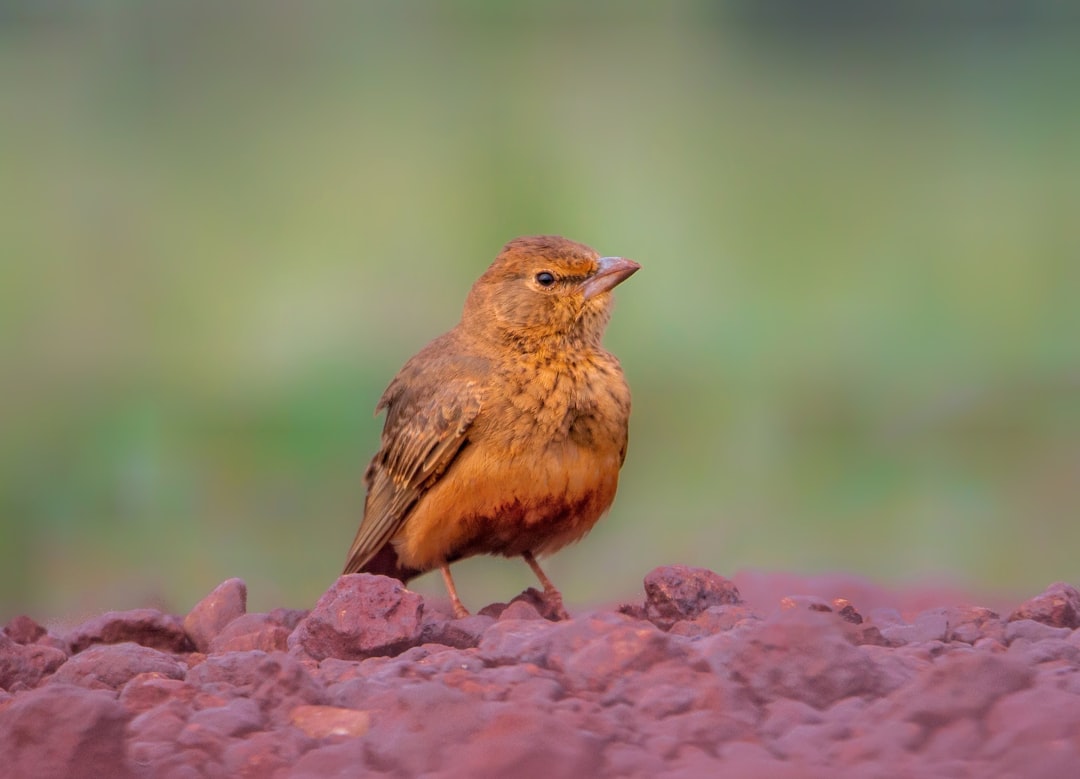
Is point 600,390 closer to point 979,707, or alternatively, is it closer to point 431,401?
point 431,401

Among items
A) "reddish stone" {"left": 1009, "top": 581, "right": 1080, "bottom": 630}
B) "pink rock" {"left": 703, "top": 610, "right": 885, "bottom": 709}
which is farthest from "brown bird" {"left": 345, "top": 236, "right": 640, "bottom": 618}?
"pink rock" {"left": 703, "top": 610, "right": 885, "bottom": 709}

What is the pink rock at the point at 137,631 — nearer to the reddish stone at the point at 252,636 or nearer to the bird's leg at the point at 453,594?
the reddish stone at the point at 252,636

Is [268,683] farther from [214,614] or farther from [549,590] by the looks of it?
[549,590]

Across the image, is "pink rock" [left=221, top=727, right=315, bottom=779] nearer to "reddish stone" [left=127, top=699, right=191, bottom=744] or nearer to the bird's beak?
"reddish stone" [left=127, top=699, right=191, bottom=744]

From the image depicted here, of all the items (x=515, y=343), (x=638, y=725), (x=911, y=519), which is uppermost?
(x=515, y=343)

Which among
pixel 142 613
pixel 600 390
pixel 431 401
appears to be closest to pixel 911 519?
pixel 600 390

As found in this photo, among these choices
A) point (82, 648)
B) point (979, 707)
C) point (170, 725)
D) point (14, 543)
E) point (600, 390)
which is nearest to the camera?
point (979, 707)

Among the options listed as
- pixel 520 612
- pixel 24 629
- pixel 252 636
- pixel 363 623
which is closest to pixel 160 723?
pixel 363 623
